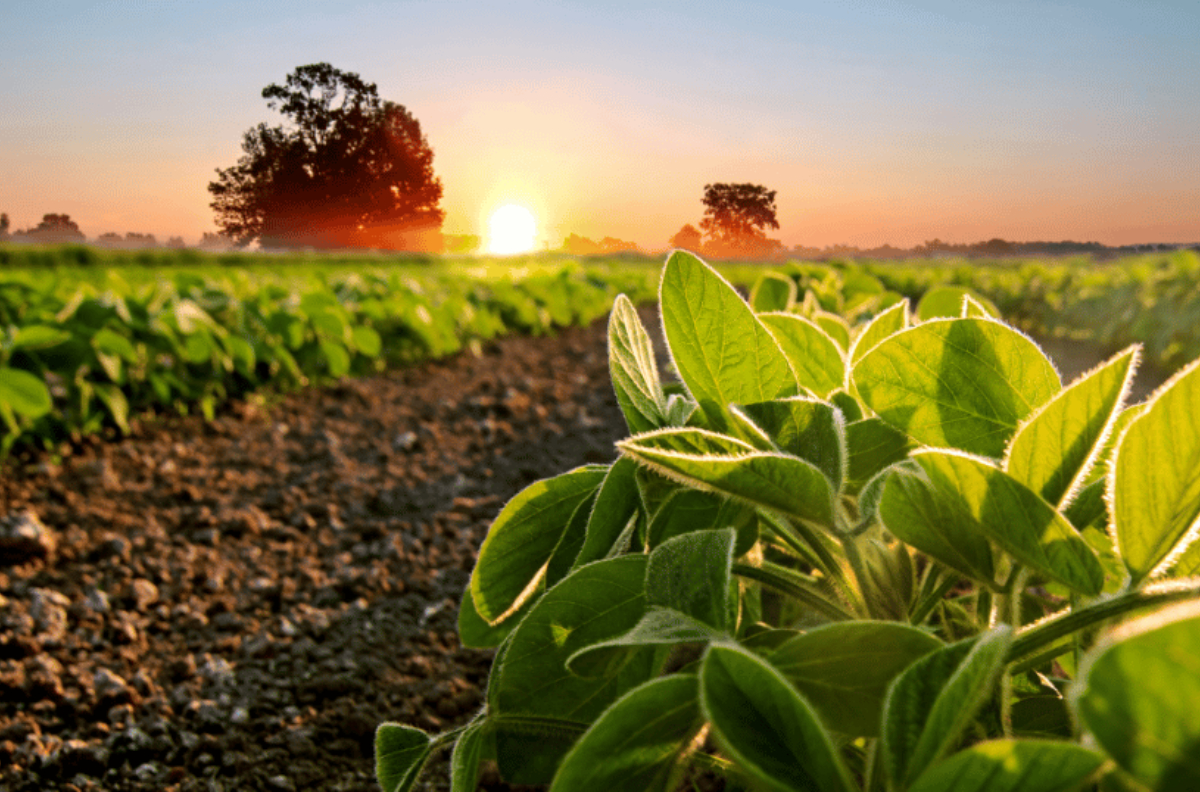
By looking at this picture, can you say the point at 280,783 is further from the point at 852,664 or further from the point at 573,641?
the point at 852,664

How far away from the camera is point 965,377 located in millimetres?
594

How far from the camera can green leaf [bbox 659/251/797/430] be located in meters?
0.62

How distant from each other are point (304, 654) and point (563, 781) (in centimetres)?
193

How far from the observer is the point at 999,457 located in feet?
2.02

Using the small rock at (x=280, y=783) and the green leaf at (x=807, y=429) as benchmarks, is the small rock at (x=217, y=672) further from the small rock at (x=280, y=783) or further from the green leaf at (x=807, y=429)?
the green leaf at (x=807, y=429)

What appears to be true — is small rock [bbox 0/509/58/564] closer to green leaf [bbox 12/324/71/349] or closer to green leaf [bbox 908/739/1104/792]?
green leaf [bbox 12/324/71/349]

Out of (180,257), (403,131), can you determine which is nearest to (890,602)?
(403,131)

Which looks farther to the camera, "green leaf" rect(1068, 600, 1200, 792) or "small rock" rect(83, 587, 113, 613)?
"small rock" rect(83, 587, 113, 613)

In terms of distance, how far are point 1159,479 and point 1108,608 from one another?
0.08 m

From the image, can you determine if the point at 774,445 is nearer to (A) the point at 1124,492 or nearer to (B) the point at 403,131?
(A) the point at 1124,492

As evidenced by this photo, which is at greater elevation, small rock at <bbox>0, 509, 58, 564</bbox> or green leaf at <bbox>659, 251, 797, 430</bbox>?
green leaf at <bbox>659, 251, 797, 430</bbox>

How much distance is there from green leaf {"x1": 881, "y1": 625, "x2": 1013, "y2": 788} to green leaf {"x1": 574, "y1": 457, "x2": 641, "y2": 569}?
0.88 ft

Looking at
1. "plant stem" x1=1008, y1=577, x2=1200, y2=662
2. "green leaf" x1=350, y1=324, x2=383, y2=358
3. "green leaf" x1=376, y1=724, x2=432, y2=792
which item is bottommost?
"green leaf" x1=376, y1=724, x2=432, y2=792

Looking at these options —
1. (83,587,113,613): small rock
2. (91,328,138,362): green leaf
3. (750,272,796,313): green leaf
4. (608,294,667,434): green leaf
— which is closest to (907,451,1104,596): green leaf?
(608,294,667,434): green leaf
